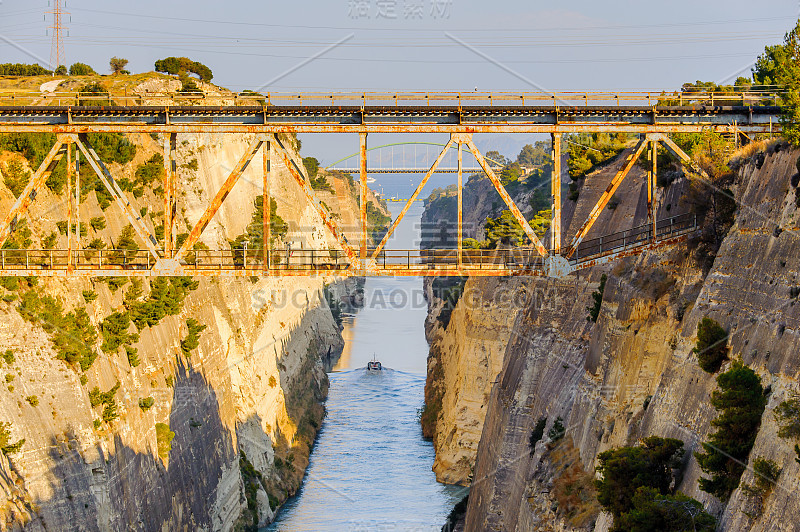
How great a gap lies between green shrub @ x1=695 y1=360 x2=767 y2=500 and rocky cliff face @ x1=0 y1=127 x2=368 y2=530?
22663 mm

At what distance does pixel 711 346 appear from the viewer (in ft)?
90.8

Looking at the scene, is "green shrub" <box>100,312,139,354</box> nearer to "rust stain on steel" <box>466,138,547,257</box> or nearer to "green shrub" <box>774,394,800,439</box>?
"rust stain on steel" <box>466,138,547,257</box>

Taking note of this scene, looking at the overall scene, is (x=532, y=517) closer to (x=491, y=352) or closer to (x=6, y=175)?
(x=6, y=175)

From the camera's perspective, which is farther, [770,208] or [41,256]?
[41,256]

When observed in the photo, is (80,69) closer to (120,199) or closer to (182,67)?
(182,67)

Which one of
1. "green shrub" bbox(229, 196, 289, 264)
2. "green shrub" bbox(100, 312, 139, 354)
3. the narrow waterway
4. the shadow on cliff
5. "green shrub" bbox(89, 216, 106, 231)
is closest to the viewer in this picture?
Result: the shadow on cliff

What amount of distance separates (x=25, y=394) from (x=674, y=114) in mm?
25027

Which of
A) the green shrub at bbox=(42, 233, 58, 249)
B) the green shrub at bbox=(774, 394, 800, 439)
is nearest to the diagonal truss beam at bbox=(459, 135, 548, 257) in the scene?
the green shrub at bbox=(774, 394, 800, 439)

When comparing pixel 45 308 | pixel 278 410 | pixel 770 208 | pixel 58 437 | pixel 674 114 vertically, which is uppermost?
pixel 674 114

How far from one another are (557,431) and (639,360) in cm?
903

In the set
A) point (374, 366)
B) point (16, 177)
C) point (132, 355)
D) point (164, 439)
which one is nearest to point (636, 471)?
point (132, 355)

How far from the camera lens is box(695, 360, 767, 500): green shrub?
24281mm

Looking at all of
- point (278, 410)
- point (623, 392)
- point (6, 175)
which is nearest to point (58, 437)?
point (6, 175)

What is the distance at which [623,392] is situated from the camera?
116ft
